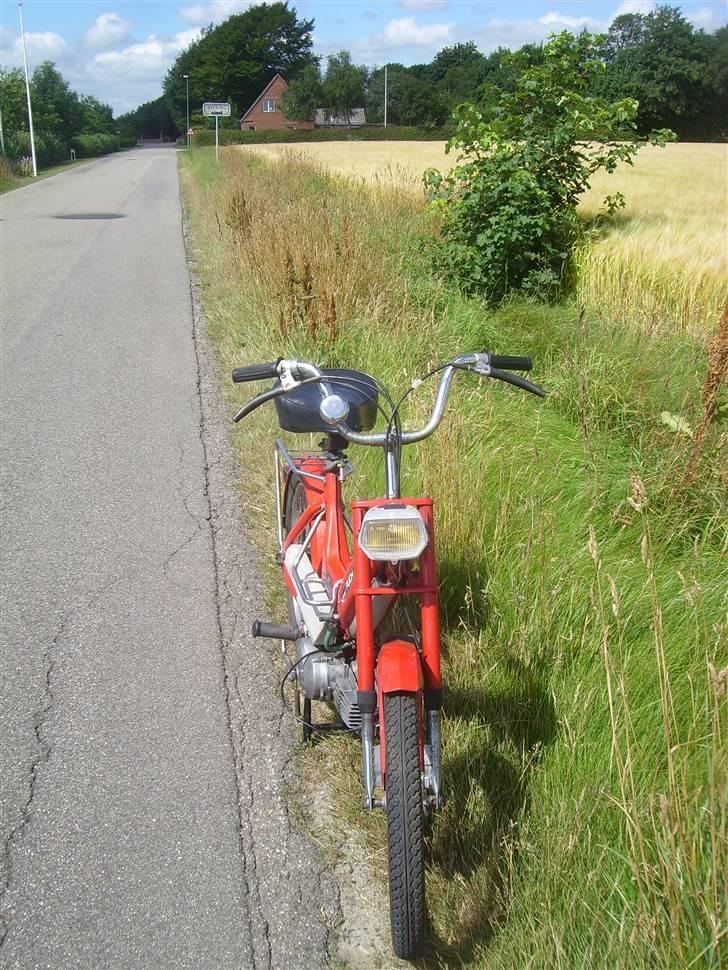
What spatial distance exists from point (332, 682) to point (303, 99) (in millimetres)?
92715

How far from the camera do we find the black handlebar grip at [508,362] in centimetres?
248

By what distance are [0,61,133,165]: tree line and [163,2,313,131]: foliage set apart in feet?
57.0

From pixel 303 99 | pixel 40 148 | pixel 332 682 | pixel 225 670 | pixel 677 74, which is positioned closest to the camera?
pixel 332 682

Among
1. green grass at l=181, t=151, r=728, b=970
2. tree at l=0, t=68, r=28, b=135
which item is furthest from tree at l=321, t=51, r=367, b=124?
green grass at l=181, t=151, r=728, b=970

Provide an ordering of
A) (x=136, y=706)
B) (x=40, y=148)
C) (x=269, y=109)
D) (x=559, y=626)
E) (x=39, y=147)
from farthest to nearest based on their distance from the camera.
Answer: (x=269, y=109) < (x=40, y=148) < (x=39, y=147) < (x=136, y=706) < (x=559, y=626)

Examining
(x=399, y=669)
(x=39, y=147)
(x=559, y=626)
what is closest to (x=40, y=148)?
(x=39, y=147)

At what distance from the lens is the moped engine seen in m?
2.69

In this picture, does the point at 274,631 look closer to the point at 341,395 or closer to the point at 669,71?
the point at 341,395

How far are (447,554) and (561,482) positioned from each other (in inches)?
35.6

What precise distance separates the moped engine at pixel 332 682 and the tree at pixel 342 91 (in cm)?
9288

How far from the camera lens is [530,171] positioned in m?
8.41

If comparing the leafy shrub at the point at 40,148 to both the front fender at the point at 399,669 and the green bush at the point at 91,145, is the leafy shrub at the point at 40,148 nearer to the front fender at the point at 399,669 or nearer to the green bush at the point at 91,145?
the green bush at the point at 91,145

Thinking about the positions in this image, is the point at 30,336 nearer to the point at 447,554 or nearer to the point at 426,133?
the point at 447,554

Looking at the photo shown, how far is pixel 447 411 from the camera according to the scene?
4.45 meters
